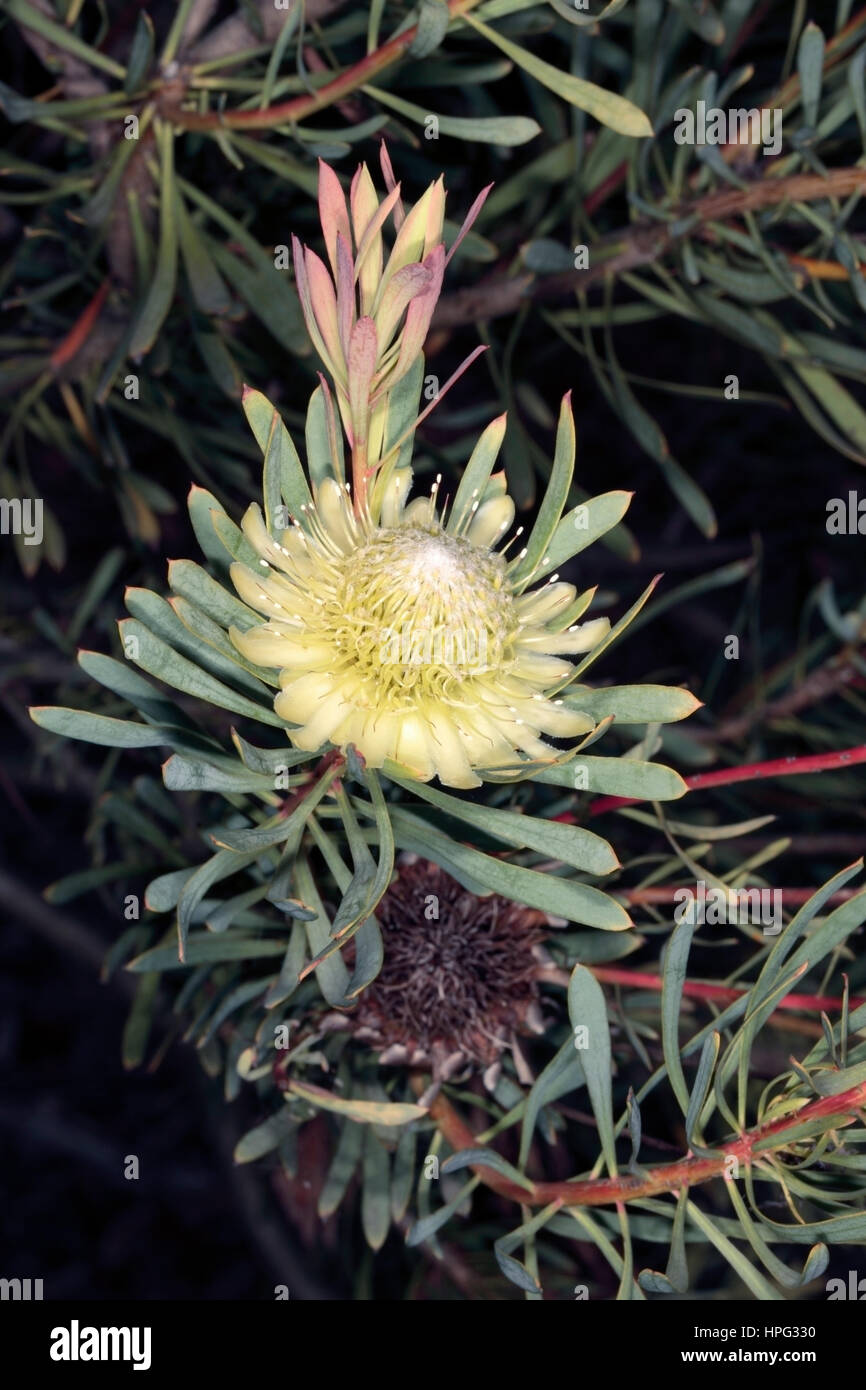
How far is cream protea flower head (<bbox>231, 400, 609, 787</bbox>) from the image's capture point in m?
0.53

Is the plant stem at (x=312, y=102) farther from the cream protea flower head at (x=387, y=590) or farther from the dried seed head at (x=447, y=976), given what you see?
the dried seed head at (x=447, y=976)

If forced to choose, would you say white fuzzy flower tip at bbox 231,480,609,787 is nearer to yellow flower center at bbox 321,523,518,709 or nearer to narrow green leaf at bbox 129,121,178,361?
yellow flower center at bbox 321,523,518,709

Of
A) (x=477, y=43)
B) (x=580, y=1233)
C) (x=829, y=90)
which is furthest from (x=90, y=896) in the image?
(x=829, y=90)

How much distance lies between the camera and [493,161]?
0.94m

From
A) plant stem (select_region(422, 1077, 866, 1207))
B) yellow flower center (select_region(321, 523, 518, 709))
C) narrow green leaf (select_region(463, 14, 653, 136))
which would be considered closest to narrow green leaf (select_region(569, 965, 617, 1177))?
plant stem (select_region(422, 1077, 866, 1207))

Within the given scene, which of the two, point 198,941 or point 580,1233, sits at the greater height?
point 198,941

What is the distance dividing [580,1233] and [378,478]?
421 mm

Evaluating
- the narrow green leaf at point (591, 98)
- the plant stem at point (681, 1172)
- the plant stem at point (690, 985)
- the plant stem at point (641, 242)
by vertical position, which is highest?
the plant stem at point (641, 242)

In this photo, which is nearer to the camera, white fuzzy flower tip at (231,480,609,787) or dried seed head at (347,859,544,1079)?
white fuzzy flower tip at (231,480,609,787)

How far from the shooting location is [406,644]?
540mm

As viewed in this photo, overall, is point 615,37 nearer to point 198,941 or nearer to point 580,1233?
point 198,941

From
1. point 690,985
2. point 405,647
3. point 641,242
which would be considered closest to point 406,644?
point 405,647

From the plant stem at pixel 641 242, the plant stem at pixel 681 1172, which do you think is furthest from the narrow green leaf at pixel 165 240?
the plant stem at pixel 681 1172

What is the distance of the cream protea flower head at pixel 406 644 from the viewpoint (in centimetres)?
53
